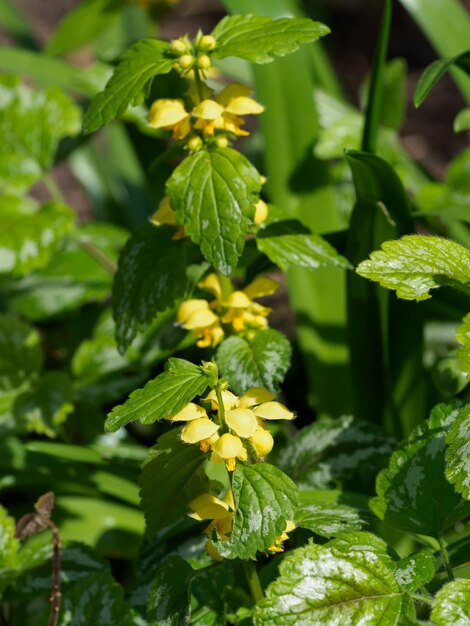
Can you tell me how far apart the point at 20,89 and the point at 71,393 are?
2.04 feet

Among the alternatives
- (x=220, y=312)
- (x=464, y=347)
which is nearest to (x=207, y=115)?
(x=220, y=312)

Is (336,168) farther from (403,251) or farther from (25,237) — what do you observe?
(403,251)

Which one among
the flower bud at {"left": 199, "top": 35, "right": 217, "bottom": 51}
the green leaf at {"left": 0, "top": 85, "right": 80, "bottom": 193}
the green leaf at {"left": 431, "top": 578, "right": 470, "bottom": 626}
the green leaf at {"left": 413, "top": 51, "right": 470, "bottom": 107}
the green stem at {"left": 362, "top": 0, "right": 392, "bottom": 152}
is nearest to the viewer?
the green leaf at {"left": 431, "top": 578, "right": 470, "bottom": 626}

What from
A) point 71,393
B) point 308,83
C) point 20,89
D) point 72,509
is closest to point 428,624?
point 71,393

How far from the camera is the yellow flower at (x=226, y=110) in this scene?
0.95 meters

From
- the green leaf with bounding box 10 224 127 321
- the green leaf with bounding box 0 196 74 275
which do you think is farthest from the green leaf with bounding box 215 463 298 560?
the green leaf with bounding box 10 224 127 321

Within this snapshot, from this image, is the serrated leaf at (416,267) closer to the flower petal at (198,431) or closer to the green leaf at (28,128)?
the flower petal at (198,431)

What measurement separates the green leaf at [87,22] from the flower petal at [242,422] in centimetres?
151

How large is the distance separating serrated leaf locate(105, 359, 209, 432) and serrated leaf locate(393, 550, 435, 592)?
10.7 inches

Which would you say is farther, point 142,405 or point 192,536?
point 192,536

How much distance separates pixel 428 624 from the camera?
813 millimetres

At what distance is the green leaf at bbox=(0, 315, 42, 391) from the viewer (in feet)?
4.76

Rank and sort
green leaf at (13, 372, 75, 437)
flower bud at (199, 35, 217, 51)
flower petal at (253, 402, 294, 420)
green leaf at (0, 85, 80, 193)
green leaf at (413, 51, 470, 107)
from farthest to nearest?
green leaf at (0, 85, 80, 193), green leaf at (13, 372, 75, 437), green leaf at (413, 51, 470, 107), flower bud at (199, 35, 217, 51), flower petal at (253, 402, 294, 420)

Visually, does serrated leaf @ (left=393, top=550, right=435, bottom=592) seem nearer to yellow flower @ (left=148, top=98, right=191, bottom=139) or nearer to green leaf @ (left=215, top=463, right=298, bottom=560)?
green leaf @ (left=215, top=463, right=298, bottom=560)
